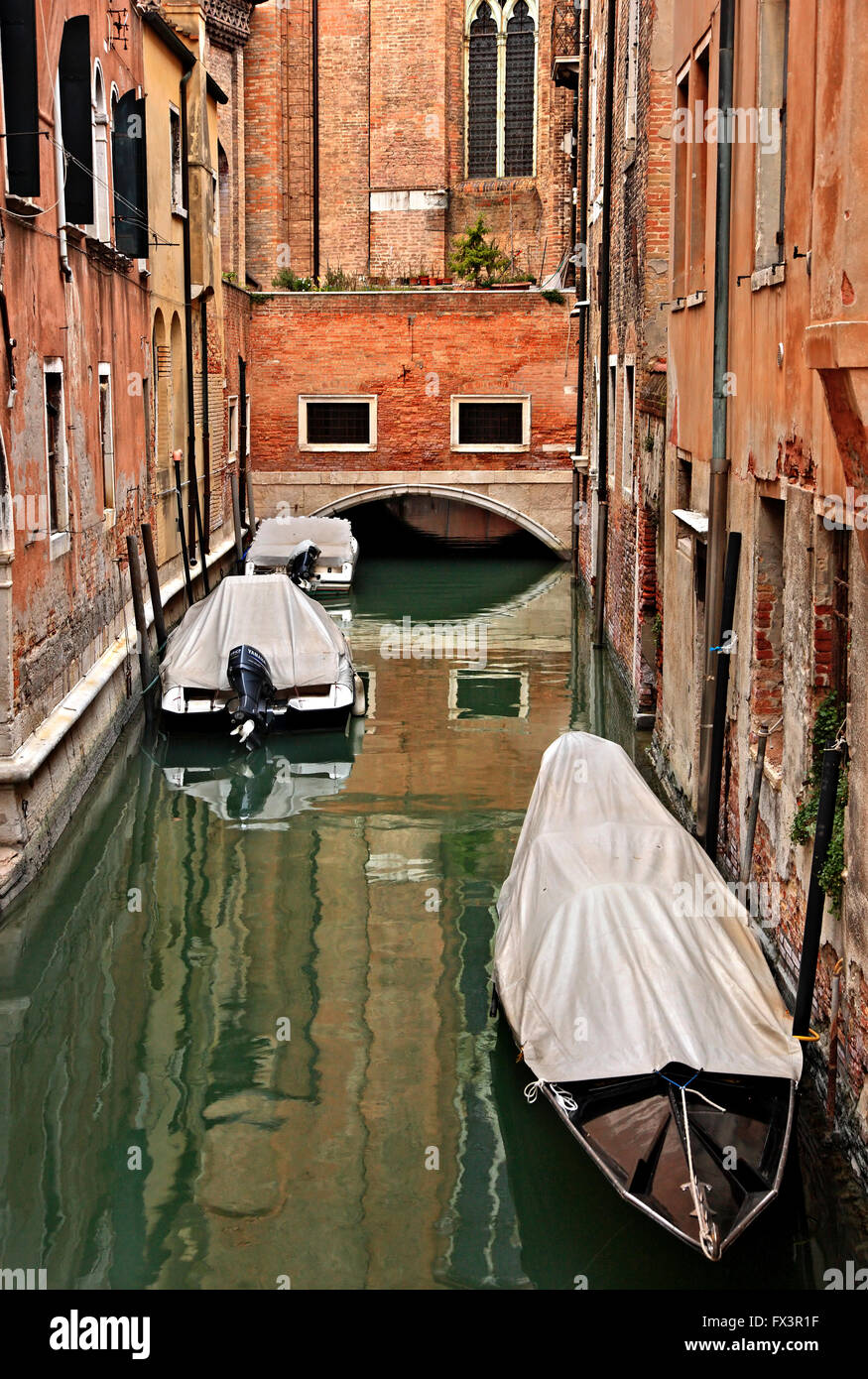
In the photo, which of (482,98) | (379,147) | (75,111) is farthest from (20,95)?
(482,98)

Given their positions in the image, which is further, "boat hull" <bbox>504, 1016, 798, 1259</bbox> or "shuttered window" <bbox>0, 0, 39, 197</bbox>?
"shuttered window" <bbox>0, 0, 39, 197</bbox>

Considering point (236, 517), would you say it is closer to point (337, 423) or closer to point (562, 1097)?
point (337, 423)

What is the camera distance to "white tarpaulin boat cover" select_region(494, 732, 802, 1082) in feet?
18.9

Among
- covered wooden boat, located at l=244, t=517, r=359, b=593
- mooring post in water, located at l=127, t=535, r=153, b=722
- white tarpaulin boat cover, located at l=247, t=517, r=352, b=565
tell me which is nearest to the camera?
mooring post in water, located at l=127, t=535, r=153, b=722

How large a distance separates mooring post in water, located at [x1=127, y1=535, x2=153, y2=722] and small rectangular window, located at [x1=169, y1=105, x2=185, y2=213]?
6221 mm

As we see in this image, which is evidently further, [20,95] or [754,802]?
[20,95]

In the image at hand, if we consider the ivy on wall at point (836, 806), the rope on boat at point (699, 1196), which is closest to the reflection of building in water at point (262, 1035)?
the rope on boat at point (699, 1196)

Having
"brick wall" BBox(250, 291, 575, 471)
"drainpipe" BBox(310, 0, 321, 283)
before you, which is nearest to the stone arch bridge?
"brick wall" BBox(250, 291, 575, 471)

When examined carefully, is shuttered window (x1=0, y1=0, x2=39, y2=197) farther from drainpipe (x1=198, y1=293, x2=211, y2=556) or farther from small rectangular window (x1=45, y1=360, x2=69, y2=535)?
drainpipe (x1=198, y1=293, x2=211, y2=556)

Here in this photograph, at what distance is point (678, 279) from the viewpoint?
35.5ft

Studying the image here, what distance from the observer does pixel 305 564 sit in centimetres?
2244

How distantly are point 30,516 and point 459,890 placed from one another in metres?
3.41

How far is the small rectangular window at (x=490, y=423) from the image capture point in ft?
86.9

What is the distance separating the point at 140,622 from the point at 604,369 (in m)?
6.56
